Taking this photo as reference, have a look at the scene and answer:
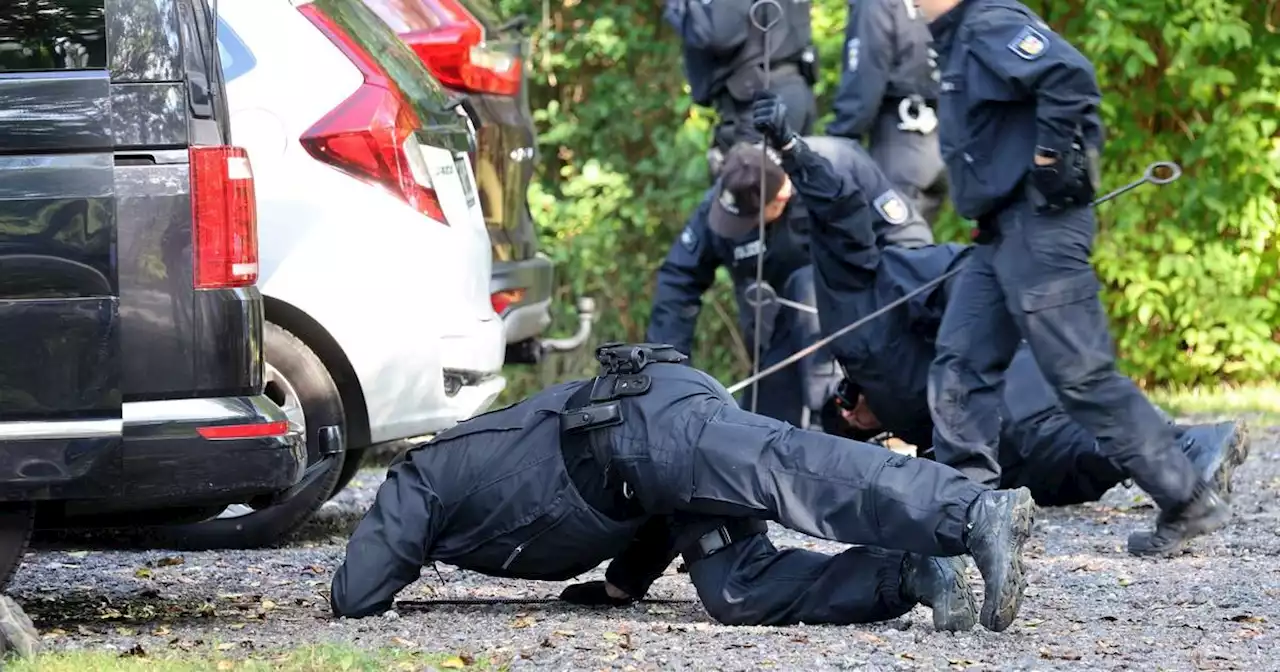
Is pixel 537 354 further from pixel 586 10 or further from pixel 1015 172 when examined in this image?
pixel 586 10

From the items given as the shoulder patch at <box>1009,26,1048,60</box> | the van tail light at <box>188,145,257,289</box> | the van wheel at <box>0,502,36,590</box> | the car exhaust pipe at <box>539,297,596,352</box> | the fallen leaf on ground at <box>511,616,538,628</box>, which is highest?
the shoulder patch at <box>1009,26,1048,60</box>

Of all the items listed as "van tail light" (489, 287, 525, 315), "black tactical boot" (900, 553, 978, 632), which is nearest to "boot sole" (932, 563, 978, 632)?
"black tactical boot" (900, 553, 978, 632)

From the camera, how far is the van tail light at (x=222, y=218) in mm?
4371

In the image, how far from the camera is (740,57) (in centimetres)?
922

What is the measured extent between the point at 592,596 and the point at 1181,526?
1910mm

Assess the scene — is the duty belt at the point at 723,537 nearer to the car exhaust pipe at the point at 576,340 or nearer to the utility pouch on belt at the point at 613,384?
the utility pouch on belt at the point at 613,384

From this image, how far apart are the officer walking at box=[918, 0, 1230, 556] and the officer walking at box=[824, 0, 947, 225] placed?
2663 mm

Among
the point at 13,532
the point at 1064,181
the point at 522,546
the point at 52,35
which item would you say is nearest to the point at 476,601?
the point at 522,546

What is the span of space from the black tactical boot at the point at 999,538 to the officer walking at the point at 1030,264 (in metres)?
1.73

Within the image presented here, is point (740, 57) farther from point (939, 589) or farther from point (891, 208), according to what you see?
point (939, 589)

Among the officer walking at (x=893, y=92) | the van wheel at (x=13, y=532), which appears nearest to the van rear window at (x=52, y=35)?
the van wheel at (x=13, y=532)

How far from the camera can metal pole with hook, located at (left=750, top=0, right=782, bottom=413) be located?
773cm

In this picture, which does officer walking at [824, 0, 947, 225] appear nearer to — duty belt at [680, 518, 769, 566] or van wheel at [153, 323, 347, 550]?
van wheel at [153, 323, 347, 550]

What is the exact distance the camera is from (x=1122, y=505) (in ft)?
24.1
